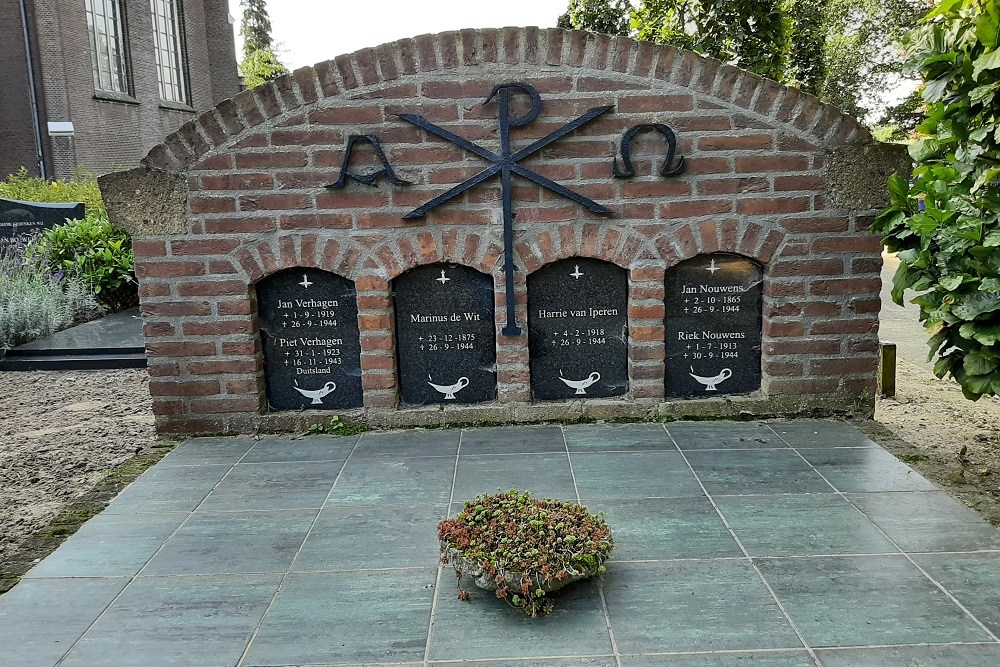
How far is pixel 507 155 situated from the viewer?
16.5 ft

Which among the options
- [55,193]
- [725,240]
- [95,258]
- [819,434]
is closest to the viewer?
[819,434]

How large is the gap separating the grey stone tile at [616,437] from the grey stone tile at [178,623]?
2.09 metres

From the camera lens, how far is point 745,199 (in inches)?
200

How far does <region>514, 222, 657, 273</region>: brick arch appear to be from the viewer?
512cm

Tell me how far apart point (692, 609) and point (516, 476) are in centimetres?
153

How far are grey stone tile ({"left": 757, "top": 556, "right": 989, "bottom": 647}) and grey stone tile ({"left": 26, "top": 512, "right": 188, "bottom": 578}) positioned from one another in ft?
8.54

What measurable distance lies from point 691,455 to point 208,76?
26.2 m

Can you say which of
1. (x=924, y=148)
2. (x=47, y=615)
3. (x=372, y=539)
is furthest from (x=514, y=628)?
(x=924, y=148)

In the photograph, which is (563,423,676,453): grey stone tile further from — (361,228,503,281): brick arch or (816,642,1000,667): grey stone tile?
(816,642,1000,667): grey stone tile

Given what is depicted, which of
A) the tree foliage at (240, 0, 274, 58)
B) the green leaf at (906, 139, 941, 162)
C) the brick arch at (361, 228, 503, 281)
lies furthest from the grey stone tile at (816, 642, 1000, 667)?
the tree foliage at (240, 0, 274, 58)

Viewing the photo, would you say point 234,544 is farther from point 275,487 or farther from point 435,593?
point 435,593

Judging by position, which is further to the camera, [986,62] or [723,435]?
[723,435]

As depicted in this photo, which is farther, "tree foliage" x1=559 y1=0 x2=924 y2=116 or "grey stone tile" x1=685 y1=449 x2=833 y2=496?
"tree foliage" x1=559 y1=0 x2=924 y2=116

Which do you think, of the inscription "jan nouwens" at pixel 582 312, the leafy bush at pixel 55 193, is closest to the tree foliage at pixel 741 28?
the inscription "jan nouwens" at pixel 582 312
